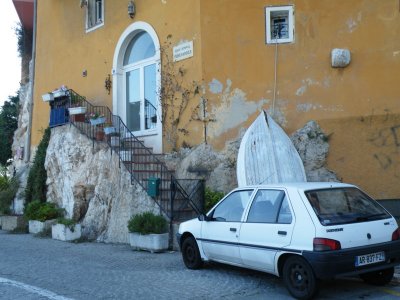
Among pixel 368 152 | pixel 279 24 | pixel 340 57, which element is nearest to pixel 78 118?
pixel 279 24

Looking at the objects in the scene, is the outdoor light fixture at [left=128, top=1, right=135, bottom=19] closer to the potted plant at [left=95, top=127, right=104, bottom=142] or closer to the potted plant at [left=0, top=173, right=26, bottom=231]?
the potted plant at [left=95, top=127, right=104, bottom=142]

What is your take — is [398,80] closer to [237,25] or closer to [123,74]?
[237,25]

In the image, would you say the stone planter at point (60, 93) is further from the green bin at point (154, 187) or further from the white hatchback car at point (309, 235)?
the white hatchback car at point (309, 235)

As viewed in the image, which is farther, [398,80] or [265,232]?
→ [398,80]

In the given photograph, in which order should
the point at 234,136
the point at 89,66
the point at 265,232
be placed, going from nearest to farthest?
the point at 265,232
the point at 234,136
the point at 89,66

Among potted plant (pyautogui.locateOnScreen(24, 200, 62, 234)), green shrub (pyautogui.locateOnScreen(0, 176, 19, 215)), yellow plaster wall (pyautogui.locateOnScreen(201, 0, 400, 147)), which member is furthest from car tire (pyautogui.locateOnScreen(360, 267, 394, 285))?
green shrub (pyautogui.locateOnScreen(0, 176, 19, 215))

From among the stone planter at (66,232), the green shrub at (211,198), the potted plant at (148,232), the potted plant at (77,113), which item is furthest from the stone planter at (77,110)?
the green shrub at (211,198)

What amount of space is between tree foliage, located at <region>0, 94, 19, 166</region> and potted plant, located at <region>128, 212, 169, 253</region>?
57.1 feet

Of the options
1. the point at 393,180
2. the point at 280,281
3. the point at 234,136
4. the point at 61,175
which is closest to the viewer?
the point at 280,281

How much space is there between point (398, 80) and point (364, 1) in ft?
6.94

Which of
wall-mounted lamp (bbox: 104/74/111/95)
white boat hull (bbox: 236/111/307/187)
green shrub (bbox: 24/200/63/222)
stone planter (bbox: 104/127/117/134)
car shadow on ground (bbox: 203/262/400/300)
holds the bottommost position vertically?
car shadow on ground (bbox: 203/262/400/300)

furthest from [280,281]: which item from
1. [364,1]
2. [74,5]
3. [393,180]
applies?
[74,5]

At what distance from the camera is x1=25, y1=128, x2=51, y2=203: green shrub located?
16078 mm

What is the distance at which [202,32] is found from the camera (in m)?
12.6
